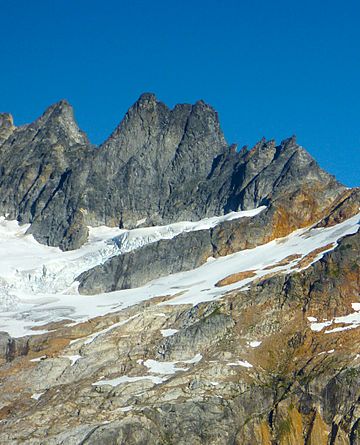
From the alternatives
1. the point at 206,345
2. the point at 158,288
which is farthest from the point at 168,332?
the point at 158,288

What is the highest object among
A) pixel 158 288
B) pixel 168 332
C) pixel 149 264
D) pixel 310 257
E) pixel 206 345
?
pixel 149 264

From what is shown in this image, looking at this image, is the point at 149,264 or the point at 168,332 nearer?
the point at 168,332

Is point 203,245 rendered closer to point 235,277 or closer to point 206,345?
point 235,277

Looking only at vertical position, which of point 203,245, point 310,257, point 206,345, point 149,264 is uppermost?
point 203,245

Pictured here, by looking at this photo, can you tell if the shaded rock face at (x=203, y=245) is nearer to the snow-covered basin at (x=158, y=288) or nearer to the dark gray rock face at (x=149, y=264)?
the dark gray rock face at (x=149, y=264)

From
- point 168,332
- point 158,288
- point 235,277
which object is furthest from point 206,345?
point 158,288

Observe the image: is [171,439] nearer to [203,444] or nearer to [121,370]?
[203,444]

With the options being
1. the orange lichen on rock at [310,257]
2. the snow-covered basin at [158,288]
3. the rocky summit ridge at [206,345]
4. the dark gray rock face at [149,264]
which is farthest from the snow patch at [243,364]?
the dark gray rock face at [149,264]

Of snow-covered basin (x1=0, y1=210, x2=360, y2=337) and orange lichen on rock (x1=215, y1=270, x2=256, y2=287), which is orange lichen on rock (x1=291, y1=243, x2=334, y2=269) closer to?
snow-covered basin (x1=0, y1=210, x2=360, y2=337)

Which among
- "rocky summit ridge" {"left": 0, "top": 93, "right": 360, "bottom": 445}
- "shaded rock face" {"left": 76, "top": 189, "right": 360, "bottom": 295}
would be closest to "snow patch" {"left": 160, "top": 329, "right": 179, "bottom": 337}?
"rocky summit ridge" {"left": 0, "top": 93, "right": 360, "bottom": 445}

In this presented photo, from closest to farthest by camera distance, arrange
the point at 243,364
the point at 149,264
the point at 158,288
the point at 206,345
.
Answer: the point at 243,364 → the point at 206,345 → the point at 158,288 → the point at 149,264

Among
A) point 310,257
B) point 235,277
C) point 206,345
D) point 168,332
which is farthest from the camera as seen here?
point 235,277

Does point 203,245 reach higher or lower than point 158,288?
higher

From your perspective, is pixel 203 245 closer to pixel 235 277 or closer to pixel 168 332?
pixel 235 277
